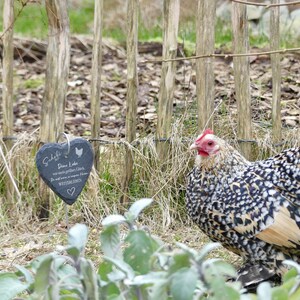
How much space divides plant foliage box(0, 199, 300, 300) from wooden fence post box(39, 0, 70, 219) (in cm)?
295

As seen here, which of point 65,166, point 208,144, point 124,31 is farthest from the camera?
point 124,31

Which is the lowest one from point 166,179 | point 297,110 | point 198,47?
point 166,179

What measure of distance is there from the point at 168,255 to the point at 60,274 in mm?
373

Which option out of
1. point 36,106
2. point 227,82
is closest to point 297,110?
point 227,82

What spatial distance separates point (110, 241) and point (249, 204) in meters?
2.14

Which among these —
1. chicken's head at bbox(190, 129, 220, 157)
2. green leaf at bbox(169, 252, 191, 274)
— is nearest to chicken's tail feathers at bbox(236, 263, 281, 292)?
chicken's head at bbox(190, 129, 220, 157)

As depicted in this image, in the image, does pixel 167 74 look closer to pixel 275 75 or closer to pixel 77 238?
pixel 275 75

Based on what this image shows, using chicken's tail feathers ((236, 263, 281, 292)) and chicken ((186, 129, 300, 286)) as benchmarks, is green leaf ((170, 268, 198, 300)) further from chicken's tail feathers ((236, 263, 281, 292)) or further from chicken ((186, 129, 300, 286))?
chicken's tail feathers ((236, 263, 281, 292))

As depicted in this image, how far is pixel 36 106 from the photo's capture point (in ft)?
26.5

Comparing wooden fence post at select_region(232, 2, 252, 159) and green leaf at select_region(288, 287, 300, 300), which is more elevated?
wooden fence post at select_region(232, 2, 252, 159)

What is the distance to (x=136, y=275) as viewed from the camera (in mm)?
2471

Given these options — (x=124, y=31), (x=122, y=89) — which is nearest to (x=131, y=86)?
(x=122, y=89)

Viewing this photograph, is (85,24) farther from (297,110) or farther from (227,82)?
(297,110)

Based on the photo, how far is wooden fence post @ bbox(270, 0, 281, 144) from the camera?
571 centimetres
